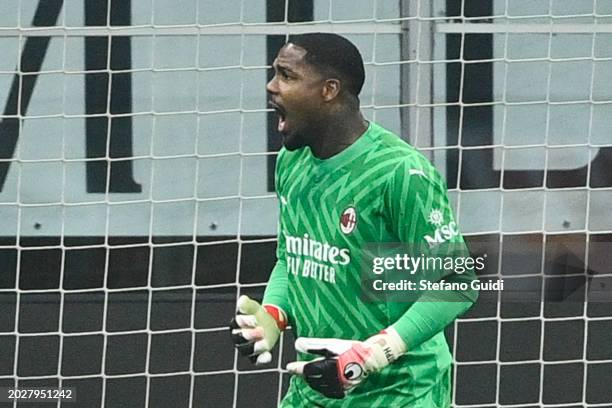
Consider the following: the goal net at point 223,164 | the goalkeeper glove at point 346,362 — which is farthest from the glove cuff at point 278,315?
the goal net at point 223,164

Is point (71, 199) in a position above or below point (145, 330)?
above

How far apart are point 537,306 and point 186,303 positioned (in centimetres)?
124

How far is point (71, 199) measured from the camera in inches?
217

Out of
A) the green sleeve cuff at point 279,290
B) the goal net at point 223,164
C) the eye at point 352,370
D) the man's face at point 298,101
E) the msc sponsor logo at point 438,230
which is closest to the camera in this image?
the eye at point 352,370

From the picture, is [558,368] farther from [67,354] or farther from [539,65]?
[67,354]

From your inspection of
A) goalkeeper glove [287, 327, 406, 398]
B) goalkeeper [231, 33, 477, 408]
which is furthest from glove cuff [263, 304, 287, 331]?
goalkeeper glove [287, 327, 406, 398]

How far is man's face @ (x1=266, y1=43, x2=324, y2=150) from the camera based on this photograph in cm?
351

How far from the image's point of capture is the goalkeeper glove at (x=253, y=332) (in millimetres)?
3434

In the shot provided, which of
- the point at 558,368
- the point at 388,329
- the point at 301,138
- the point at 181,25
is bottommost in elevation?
the point at 558,368

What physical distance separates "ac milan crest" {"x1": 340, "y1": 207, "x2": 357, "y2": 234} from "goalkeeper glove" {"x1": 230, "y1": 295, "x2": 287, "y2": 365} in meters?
0.26

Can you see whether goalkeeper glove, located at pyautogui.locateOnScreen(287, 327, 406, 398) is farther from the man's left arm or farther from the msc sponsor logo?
the msc sponsor logo

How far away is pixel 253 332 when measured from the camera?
3430 mm

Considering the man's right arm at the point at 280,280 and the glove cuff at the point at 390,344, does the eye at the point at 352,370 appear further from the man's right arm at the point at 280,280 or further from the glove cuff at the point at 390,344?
the man's right arm at the point at 280,280

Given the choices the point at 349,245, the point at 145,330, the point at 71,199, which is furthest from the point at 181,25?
the point at 349,245
